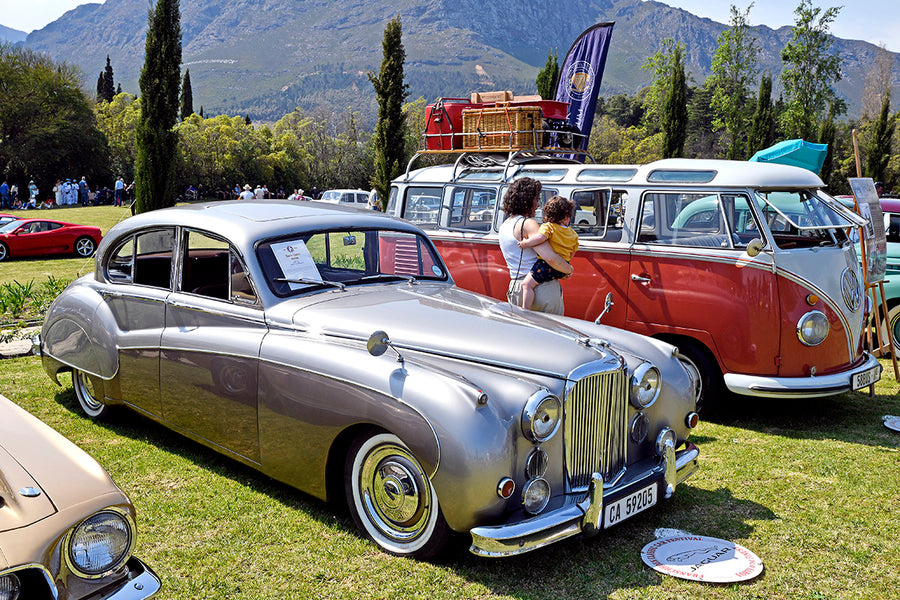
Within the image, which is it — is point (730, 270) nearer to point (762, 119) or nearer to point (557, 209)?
point (557, 209)

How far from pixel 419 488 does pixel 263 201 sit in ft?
9.71

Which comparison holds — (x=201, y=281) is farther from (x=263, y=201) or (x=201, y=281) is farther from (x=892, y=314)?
(x=892, y=314)

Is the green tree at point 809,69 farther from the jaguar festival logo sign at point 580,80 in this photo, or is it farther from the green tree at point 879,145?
the jaguar festival logo sign at point 580,80

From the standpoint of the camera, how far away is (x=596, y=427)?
3.93 meters

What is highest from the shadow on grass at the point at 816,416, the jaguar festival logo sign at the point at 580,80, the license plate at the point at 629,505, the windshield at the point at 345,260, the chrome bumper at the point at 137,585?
the jaguar festival logo sign at the point at 580,80

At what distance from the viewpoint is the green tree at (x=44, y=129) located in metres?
45.8

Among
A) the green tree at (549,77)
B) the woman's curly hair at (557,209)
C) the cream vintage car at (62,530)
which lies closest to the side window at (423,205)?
the woman's curly hair at (557,209)

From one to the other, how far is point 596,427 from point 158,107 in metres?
20.4

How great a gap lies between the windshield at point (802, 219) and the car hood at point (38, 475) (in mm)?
5727

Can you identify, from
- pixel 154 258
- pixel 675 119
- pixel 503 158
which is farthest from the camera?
pixel 675 119

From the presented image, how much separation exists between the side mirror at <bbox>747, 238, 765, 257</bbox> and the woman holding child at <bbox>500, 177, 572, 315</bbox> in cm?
156

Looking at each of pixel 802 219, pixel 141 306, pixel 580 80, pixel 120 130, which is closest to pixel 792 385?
pixel 802 219

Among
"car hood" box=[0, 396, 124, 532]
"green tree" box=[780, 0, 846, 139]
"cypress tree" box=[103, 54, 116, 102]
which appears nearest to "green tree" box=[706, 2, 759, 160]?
"green tree" box=[780, 0, 846, 139]

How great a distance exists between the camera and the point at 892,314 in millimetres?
8930
